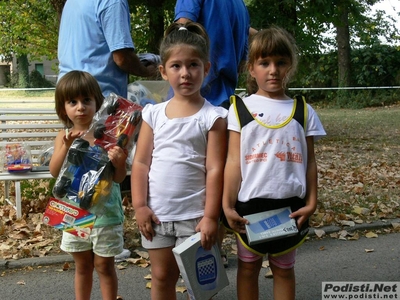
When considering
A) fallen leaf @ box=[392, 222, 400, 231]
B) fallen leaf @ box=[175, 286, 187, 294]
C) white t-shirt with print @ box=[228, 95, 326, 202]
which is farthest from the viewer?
fallen leaf @ box=[392, 222, 400, 231]

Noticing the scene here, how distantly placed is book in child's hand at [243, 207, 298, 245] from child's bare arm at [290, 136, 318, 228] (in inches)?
1.8

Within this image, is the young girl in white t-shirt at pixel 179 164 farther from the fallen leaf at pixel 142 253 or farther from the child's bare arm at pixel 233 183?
the fallen leaf at pixel 142 253

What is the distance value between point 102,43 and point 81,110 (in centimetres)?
81

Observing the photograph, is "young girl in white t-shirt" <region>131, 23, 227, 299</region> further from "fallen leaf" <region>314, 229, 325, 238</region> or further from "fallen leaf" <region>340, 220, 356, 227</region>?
"fallen leaf" <region>340, 220, 356, 227</region>

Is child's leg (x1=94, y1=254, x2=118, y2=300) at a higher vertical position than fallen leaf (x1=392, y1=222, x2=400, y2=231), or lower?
higher

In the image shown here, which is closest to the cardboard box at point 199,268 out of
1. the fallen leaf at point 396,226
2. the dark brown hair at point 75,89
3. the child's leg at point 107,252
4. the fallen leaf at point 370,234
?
the child's leg at point 107,252

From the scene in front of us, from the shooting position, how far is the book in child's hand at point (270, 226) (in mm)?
2625

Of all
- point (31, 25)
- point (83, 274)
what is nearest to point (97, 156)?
point (83, 274)

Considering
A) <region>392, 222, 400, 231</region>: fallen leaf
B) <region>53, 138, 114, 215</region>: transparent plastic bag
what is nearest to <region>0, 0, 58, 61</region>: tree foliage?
<region>392, 222, 400, 231</region>: fallen leaf

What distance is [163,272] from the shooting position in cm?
279

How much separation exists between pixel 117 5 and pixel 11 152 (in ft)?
8.56

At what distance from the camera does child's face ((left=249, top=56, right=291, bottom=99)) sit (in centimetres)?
277

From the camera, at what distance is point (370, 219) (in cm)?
582

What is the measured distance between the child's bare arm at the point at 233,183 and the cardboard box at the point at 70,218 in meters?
0.74
